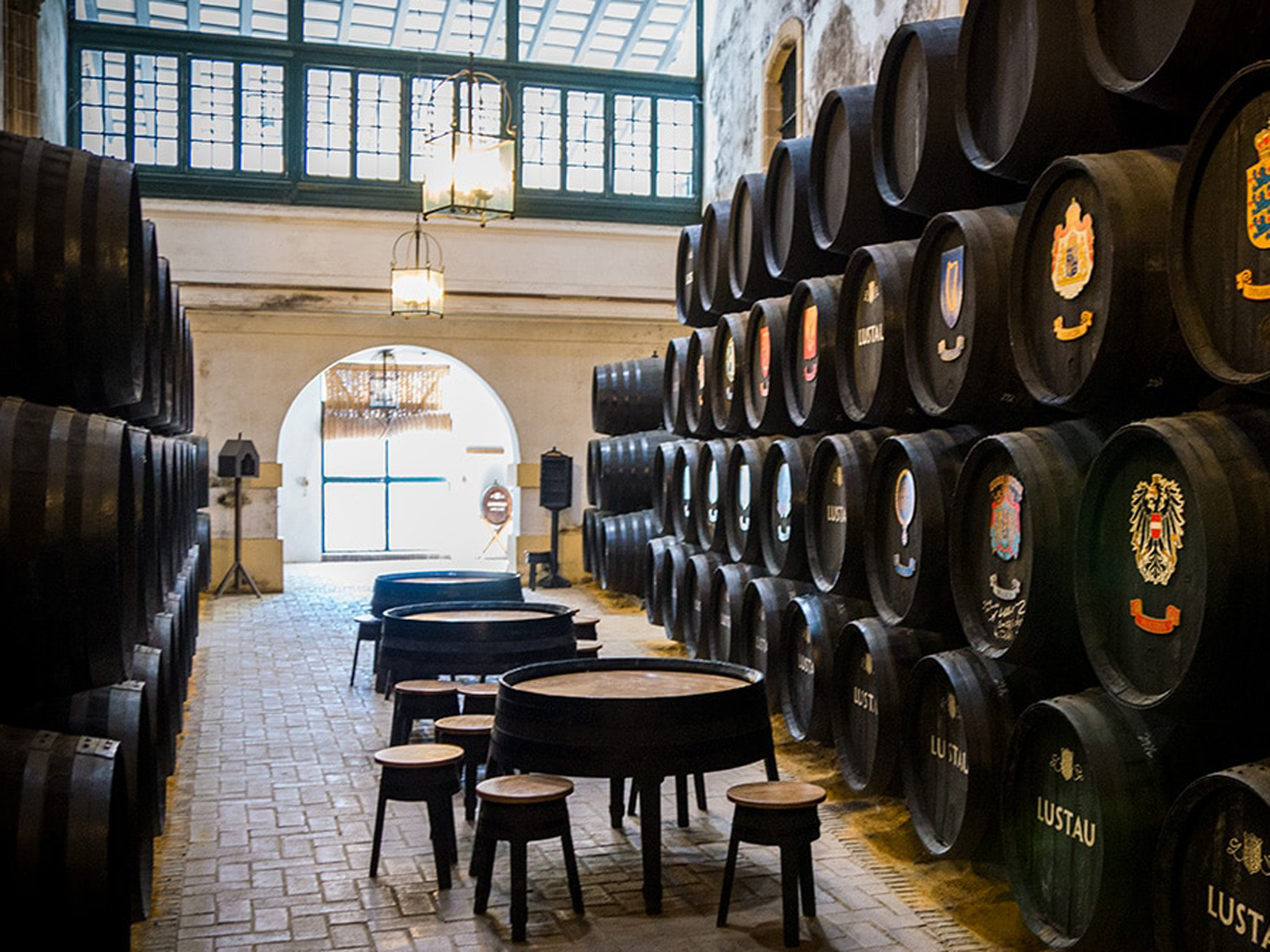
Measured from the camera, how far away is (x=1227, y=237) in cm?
295

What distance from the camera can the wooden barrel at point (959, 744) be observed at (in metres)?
4.09

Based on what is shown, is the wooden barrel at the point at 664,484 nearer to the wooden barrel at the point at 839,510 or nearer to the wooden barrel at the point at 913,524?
the wooden barrel at the point at 839,510

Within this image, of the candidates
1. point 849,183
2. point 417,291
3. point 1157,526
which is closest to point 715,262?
point 849,183

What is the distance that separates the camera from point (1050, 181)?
365cm

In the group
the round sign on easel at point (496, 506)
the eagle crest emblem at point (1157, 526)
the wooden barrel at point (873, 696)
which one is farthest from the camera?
the round sign on easel at point (496, 506)

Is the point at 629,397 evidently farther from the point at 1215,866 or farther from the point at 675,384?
the point at 1215,866

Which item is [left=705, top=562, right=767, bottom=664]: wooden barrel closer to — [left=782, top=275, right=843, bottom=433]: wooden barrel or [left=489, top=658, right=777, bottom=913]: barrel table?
[left=782, top=275, right=843, bottom=433]: wooden barrel

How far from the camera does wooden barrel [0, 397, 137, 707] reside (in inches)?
115

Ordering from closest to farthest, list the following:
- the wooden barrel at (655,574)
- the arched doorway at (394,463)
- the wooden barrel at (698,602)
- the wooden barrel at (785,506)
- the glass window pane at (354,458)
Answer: the wooden barrel at (785,506) < the wooden barrel at (698,602) < the wooden barrel at (655,574) < the arched doorway at (394,463) < the glass window pane at (354,458)

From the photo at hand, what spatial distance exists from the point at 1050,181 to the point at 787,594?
310 centimetres

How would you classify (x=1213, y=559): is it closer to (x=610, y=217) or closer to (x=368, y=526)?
(x=610, y=217)

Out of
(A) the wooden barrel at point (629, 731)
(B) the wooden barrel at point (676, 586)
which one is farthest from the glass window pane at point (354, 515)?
(A) the wooden barrel at point (629, 731)

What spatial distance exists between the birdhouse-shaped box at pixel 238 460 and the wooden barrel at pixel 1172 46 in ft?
35.4

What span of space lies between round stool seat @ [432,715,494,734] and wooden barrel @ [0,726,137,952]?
2.24m
